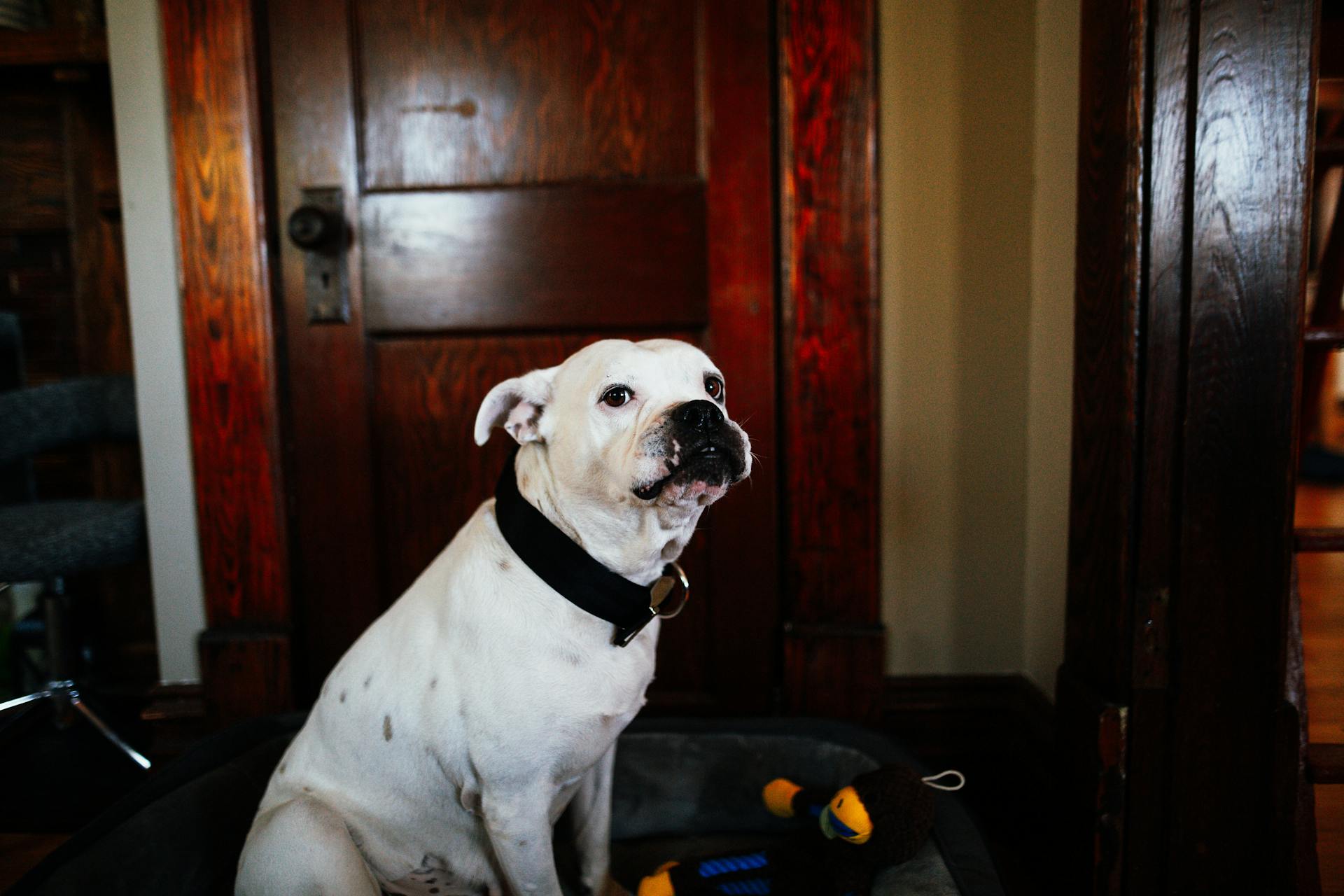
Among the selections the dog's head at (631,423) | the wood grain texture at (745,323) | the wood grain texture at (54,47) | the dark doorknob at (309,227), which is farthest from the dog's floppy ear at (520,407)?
the wood grain texture at (54,47)

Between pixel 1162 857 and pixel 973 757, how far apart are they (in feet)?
1.72

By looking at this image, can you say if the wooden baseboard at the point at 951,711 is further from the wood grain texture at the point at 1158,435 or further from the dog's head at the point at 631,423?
the dog's head at the point at 631,423

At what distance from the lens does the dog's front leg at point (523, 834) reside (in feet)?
3.40

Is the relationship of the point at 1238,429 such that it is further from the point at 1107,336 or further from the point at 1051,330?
the point at 1051,330

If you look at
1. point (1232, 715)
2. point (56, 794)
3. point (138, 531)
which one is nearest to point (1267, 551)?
point (1232, 715)

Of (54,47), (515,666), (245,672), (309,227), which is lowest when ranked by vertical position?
(245,672)

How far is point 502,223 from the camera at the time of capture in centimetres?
172

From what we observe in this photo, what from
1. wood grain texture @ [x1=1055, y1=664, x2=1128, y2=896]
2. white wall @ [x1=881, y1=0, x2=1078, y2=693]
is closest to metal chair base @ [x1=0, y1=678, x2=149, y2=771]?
white wall @ [x1=881, y1=0, x2=1078, y2=693]

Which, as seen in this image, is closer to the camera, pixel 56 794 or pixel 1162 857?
pixel 1162 857

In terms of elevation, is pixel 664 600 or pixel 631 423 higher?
pixel 631 423

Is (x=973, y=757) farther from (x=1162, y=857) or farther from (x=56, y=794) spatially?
(x=56, y=794)

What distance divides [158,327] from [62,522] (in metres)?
0.49

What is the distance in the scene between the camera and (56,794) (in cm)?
173

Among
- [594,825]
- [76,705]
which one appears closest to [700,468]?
[594,825]
